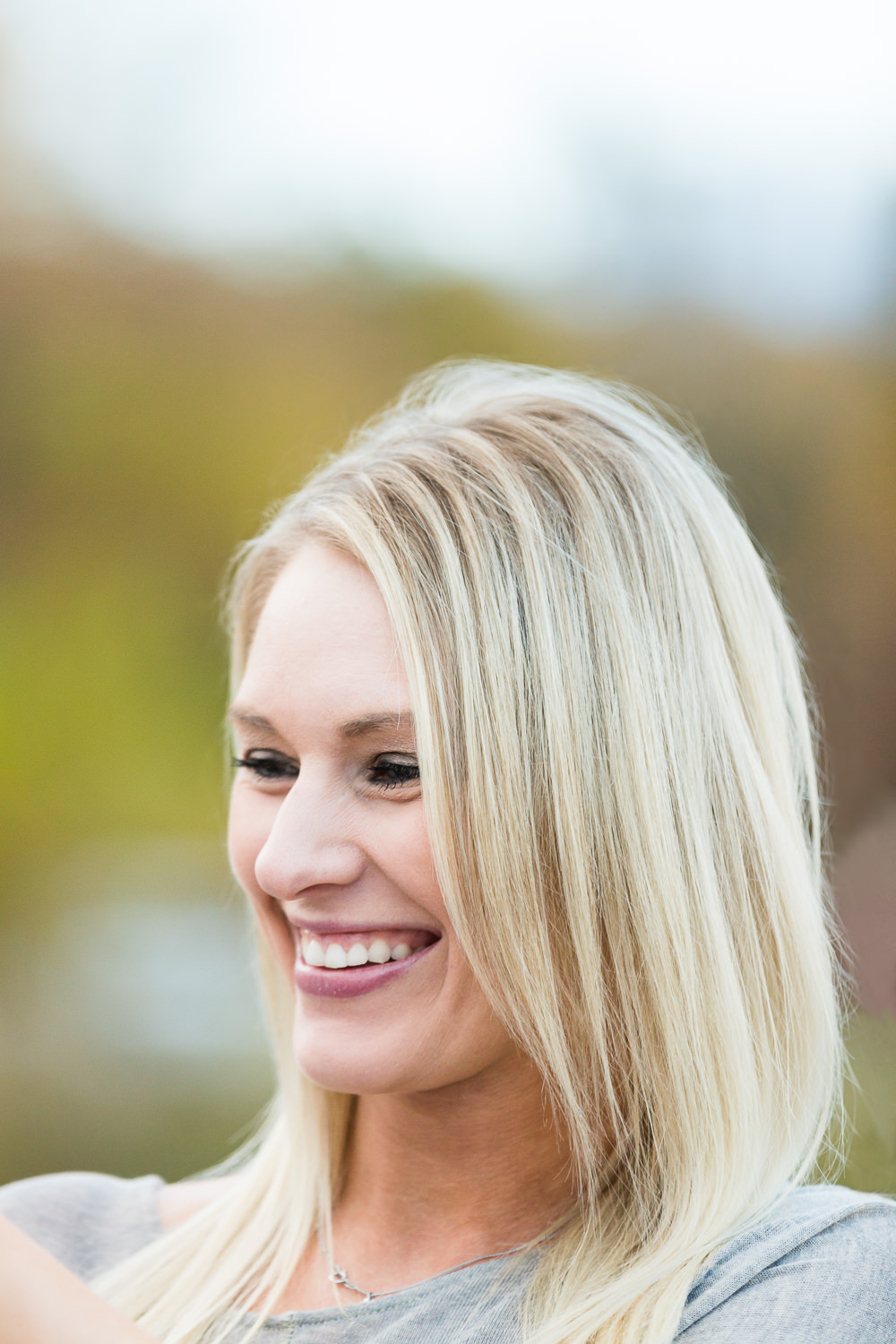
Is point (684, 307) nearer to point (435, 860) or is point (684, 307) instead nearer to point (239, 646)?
point (239, 646)

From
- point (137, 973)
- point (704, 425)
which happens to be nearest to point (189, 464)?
point (137, 973)

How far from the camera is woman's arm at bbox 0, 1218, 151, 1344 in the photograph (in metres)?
0.97

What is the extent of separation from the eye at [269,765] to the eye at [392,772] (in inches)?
5.2

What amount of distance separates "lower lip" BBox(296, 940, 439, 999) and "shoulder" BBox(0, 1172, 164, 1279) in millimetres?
544

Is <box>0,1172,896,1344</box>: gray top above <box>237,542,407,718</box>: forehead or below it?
below

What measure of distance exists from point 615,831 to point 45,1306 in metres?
0.65

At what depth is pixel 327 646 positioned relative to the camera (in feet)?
4.17

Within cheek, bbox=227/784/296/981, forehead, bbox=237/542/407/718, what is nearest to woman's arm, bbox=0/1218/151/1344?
cheek, bbox=227/784/296/981

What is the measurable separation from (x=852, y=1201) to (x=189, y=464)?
431 centimetres

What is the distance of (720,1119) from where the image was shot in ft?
3.99

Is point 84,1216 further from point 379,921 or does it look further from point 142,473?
point 142,473

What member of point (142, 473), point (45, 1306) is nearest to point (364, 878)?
point (45, 1306)

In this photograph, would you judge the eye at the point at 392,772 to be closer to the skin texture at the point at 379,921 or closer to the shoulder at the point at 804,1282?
the skin texture at the point at 379,921

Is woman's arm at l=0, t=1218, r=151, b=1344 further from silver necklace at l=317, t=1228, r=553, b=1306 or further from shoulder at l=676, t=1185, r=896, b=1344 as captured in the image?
shoulder at l=676, t=1185, r=896, b=1344
